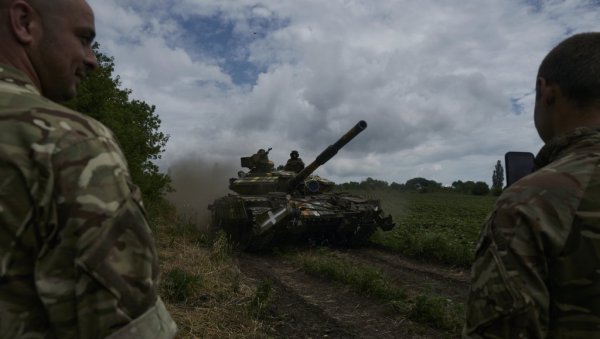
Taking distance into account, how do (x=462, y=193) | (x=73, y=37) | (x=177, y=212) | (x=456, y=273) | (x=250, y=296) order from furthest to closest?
(x=462, y=193) → (x=177, y=212) → (x=456, y=273) → (x=250, y=296) → (x=73, y=37)

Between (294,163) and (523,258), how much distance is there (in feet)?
47.8

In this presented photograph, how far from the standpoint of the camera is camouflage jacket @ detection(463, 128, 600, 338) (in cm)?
156

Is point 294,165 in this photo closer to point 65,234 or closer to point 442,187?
point 65,234

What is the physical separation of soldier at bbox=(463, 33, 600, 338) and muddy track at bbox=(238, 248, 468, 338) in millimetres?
4854

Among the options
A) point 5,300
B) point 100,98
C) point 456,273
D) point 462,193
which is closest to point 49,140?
point 5,300

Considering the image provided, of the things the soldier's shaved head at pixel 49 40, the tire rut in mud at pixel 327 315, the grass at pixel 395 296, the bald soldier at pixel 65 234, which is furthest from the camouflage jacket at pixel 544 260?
the grass at pixel 395 296

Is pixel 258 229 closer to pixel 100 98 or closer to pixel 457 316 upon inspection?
pixel 100 98

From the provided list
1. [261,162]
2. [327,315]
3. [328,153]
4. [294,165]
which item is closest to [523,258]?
[327,315]

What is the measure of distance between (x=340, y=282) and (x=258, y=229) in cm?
350

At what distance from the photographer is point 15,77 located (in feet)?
4.53

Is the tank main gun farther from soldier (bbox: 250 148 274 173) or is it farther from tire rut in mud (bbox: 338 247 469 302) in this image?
tire rut in mud (bbox: 338 247 469 302)

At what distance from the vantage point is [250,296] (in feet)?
24.9

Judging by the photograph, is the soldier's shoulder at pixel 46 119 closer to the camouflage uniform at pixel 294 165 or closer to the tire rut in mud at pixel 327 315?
the tire rut in mud at pixel 327 315

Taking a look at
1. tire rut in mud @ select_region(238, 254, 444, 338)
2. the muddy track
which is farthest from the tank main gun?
tire rut in mud @ select_region(238, 254, 444, 338)
